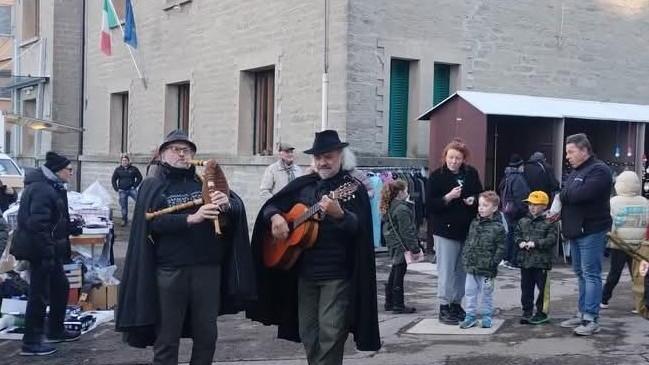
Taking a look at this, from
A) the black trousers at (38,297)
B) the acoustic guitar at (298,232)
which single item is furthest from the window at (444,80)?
the acoustic guitar at (298,232)

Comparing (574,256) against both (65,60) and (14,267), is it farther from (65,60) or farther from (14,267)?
(65,60)

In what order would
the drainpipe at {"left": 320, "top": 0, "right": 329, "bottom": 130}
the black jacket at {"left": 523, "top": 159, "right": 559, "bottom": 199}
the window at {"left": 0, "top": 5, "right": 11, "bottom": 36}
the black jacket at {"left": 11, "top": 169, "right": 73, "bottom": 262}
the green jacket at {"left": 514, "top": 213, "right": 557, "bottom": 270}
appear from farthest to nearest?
the window at {"left": 0, "top": 5, "right": 11, "bottom": 36}
the drainpipe at {"left": 320, "top": 0, "right": 329, "bottom": 130}
the black jacket at {"left": 523, "top": 159, "right": 559, "bottom": 199}
the green jacket at {"left": 514, "top": 213, "right": 557, "bottom": 270}
the black jacket at {"left": 11, "top": 169, "right": 73, "bottom": 262}

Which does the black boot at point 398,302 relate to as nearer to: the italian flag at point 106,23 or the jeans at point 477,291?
the jeans at point 477,291

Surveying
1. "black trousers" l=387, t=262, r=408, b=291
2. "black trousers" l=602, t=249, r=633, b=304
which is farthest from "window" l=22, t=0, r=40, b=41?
"black trousers" l=602, t=249, r=633, b=304

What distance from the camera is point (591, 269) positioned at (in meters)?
8.12

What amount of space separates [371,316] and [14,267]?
4.97 metres

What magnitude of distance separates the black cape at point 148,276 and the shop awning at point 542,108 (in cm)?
805

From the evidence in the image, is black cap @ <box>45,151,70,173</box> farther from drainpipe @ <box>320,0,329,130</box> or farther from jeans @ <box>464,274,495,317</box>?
drainpipe @ <box>320,0,329,130</box>

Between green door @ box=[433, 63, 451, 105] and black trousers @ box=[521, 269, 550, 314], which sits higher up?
green door @ box=[433, 63, 451, 105]

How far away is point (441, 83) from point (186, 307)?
11600 mm

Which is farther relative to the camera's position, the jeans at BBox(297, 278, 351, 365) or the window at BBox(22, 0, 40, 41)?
the window at BBox(22, 0, 40, 41)

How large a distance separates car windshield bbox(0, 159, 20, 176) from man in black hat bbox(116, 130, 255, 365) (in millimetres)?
15460

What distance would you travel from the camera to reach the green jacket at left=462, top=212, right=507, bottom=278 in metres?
8.25

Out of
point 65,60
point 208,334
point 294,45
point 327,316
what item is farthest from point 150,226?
point 65,60
